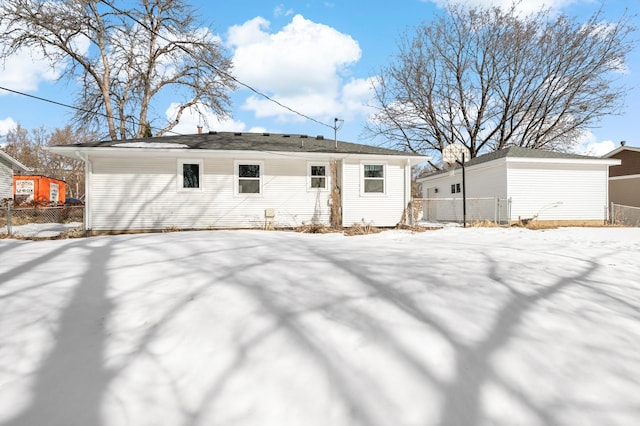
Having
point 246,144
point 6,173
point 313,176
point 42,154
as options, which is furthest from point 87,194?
point 42,154

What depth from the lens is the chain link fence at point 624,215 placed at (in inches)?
548

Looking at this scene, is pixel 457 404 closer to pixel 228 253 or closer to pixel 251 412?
pixel 251 412

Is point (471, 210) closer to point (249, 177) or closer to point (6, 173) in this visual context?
point (249, 177)

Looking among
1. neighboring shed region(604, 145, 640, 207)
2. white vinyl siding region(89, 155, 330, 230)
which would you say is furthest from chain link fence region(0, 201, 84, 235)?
neighboring shed region(604, 145, 640, 207)

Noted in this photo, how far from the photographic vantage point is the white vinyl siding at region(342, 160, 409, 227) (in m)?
11.5

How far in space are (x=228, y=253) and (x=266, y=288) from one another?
6.28 feet

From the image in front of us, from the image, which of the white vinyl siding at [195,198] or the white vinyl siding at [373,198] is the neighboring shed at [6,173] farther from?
the white vinyl siding at [373,198]

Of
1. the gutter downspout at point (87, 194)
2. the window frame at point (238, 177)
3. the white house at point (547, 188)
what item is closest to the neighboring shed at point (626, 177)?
the white house at point (547, 188)

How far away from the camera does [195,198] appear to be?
34.8 ft

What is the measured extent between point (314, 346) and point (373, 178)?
1005cm

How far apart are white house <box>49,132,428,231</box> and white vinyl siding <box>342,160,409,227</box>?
0.12ft

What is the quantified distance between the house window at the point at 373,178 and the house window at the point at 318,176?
150 centimetres

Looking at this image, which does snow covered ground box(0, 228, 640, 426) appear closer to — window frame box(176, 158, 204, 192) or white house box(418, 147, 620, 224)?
window frame box(176, 158, 204, 192)

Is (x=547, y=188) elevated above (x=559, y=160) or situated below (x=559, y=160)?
below
